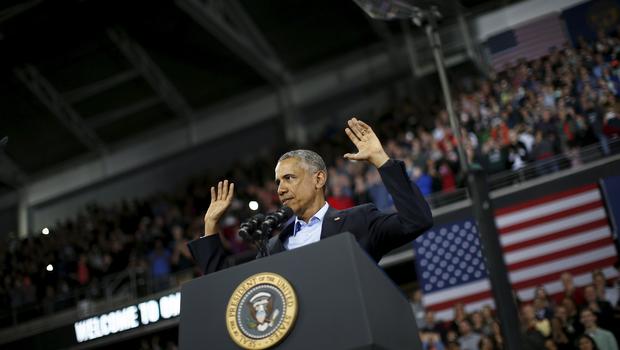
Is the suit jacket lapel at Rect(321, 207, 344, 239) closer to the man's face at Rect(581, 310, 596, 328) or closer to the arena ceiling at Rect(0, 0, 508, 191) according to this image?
the man's face at Rect(581, 310, 596, 328)

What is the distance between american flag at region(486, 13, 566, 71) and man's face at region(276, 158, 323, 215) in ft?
38.2

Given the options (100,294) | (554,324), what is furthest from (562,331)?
(100,294)

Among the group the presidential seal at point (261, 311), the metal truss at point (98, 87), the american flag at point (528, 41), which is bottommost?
the presidential seal at point (261, 311)

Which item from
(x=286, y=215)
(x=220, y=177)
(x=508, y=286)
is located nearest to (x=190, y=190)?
(x=220, y=177)

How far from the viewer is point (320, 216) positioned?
2859 millimetres

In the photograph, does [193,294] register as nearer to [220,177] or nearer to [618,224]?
Result: [618,224]

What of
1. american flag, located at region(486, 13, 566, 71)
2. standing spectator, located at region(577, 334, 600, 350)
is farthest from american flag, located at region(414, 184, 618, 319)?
american flag, located at region(486, 13, 566, 71)

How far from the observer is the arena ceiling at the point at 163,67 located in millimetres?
15891

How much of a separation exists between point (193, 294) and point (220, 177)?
49.9ft

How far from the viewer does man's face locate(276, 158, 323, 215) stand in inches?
111

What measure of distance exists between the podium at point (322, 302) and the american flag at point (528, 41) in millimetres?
12253

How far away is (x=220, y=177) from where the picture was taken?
17.4 meters

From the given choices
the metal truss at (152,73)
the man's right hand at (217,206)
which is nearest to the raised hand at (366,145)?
Result: the man's right hand at (217,206)

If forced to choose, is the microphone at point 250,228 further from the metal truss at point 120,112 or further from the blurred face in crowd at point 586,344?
the metal truss at point 120,112
